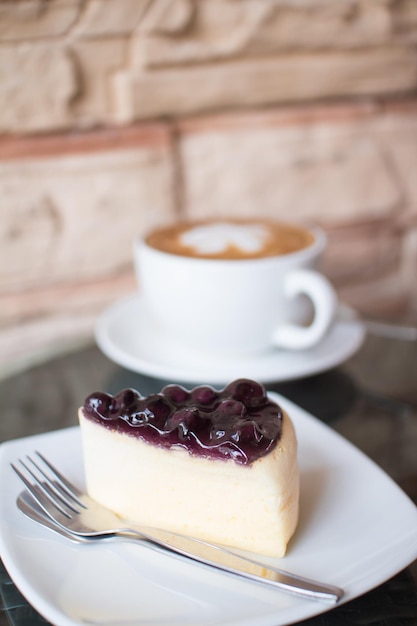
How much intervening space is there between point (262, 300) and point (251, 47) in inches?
14.7

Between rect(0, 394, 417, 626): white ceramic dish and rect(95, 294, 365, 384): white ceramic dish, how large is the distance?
0.22m

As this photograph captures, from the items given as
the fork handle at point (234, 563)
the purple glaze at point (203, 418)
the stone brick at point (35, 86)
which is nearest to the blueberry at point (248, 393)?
the purple glaze at point (203, 418)

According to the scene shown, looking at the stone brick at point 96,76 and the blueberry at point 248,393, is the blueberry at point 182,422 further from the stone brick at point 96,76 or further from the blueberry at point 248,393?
the stone brick at point 96,76

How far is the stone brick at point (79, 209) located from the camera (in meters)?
0.92

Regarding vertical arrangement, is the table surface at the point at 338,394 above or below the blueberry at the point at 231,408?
below

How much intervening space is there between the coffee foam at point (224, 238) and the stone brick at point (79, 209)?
0.13m

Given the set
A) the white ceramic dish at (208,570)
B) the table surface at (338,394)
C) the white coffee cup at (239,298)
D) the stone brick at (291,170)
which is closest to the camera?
the white ceramic dish at (208,570)

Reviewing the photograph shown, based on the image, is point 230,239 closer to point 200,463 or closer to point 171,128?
point 171,128

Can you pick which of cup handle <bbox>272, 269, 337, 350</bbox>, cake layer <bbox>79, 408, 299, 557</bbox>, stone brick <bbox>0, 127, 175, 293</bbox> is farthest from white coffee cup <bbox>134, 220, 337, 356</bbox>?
cake layer <bbox>79, 408, 299, 557</bbox>

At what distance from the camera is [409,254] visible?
1175 millimetres

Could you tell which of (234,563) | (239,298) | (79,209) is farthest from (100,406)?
(79,209)

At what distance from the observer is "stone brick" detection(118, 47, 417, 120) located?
0.92 meters

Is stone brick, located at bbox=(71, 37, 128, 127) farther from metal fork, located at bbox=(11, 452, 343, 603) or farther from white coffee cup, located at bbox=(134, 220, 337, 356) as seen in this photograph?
metal fork, located at bbox=(11, 452, 343, 603)

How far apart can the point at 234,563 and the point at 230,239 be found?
0.44 m
